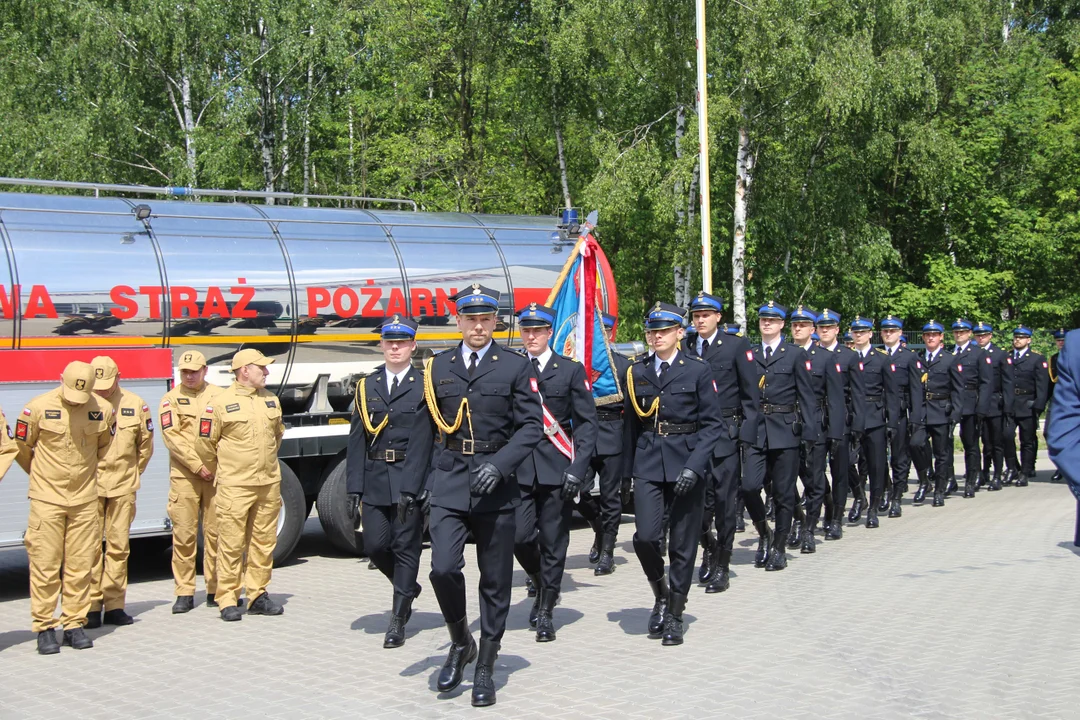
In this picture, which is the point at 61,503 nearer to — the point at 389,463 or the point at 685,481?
the point at 389,463

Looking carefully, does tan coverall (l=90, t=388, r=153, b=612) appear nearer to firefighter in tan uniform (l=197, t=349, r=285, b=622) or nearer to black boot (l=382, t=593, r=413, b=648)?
firefighter in tan uniform (l=197, t=349, r=285, b=622)

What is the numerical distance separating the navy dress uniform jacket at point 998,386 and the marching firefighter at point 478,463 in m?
11.6

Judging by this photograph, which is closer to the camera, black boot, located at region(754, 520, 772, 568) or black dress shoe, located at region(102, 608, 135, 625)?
black dress shoe, located at region(102, 608, 135, 625)

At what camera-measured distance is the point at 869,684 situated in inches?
246

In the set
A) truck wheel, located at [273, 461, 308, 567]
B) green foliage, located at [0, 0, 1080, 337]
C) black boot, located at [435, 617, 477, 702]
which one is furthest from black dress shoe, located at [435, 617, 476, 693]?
green foliage, located at [0, 0, 1080, 337]

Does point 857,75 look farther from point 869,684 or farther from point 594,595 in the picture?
point 869,684

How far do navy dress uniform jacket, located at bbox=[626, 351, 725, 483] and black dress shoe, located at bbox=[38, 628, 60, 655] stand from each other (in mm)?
3728

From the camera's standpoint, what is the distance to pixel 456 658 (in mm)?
6367

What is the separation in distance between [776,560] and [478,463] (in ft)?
14.6

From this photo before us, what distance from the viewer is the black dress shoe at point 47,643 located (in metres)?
7.45

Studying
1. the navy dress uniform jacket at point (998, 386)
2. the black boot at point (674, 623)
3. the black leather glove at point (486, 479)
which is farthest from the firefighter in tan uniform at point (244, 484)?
the navy dress uniform jacket at point (998, 386)

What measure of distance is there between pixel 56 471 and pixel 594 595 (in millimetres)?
3884

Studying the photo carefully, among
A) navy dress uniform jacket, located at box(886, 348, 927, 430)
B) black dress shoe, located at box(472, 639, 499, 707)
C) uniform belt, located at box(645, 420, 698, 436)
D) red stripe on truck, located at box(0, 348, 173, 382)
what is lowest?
black dress shoe, located at box(472, 639, 499, 707)

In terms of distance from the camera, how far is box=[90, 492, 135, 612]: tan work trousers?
818 cm
